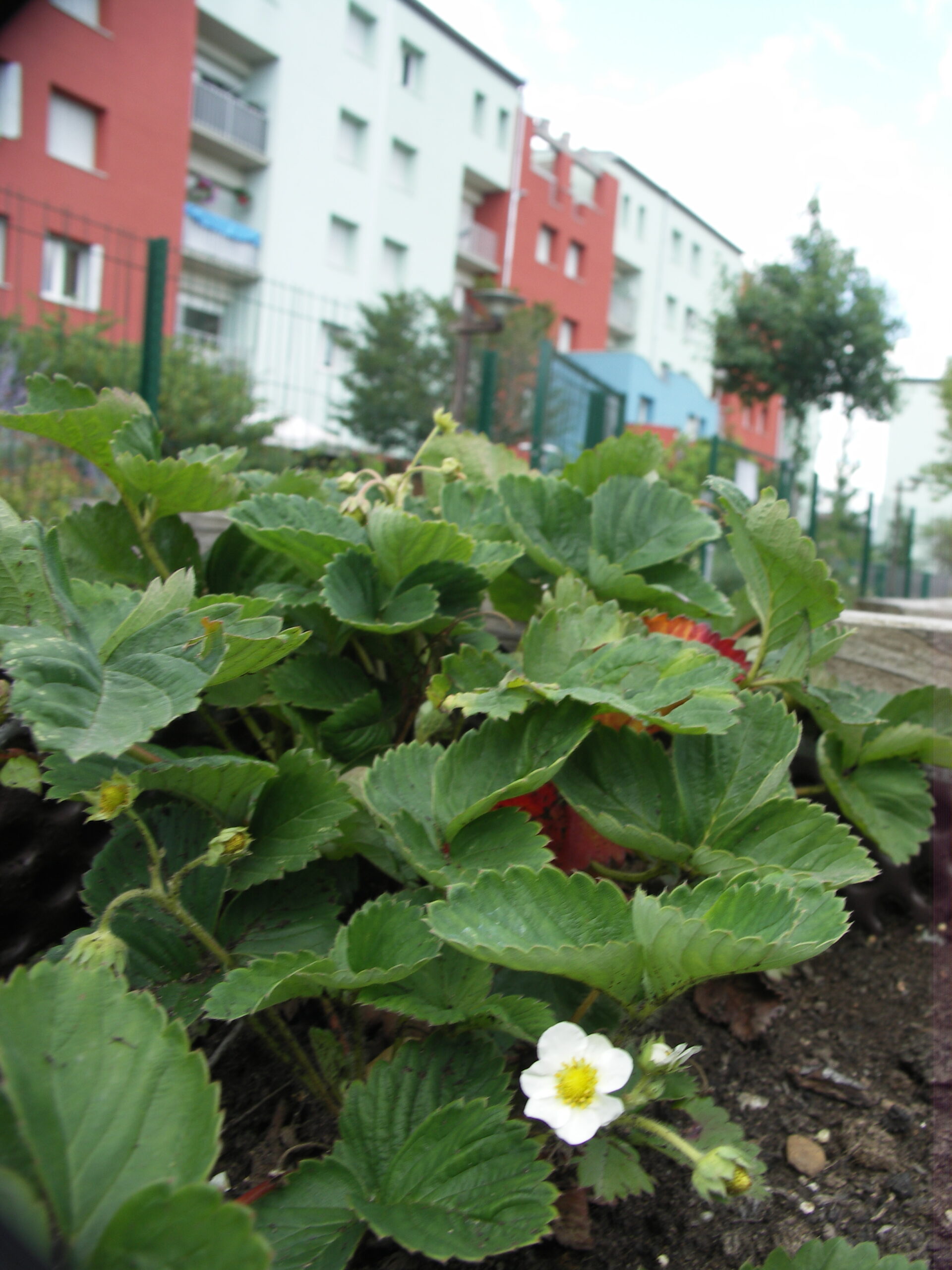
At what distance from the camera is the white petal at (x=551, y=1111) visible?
1.90ft

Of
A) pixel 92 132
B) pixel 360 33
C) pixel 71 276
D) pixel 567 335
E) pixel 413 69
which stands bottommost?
pixel 71 276

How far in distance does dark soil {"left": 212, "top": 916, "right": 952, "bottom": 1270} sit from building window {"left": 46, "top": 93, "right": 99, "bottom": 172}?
19563 mm

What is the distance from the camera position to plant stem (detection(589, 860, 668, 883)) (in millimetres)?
785

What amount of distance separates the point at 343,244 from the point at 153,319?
66.5ft

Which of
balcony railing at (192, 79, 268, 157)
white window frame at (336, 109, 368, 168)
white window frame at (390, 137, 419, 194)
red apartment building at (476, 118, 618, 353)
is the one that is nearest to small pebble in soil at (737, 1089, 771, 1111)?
balcony railing at (192, 79, 268, 157)

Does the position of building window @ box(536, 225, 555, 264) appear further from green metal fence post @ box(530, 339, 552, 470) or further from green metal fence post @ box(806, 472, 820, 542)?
green metal fence post @ box(530, 339, 552, 470)

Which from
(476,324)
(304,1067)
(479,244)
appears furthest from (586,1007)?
(479,244)

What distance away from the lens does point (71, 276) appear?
1573 cm

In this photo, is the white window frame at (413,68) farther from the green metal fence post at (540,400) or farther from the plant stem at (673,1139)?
the plant stem at (673,1139)

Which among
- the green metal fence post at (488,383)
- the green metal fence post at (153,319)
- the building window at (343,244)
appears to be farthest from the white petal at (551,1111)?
the building window at (343,244)

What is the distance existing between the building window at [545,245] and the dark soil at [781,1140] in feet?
100

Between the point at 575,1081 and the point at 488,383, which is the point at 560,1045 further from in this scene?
the point at 488,383

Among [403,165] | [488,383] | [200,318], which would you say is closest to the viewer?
[488,383]

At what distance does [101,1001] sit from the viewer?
46 centimetres
